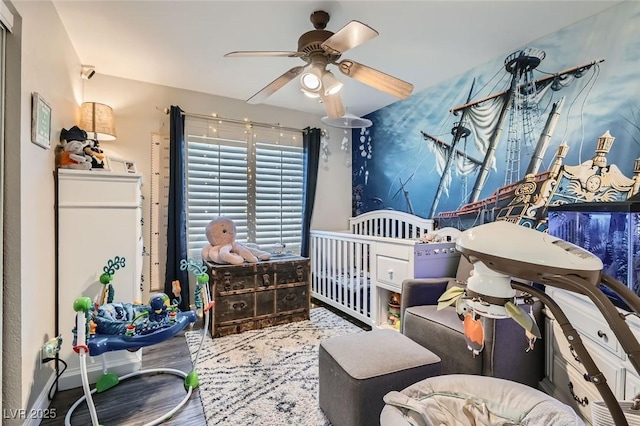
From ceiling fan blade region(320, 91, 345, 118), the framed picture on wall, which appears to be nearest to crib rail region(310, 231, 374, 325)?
ceiling fan blade region(320, 91, 345, 118)

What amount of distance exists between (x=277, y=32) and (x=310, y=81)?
0.59 m

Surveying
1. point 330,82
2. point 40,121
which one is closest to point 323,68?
point 330,82

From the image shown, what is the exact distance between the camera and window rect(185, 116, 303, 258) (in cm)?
322

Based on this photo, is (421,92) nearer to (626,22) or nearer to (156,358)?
(626,22)

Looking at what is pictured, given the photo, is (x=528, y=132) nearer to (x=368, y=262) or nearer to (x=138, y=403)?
(x=368, y=262)

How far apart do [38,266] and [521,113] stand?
3.41 metres

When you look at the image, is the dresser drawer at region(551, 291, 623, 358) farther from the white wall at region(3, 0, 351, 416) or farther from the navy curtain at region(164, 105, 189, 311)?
the navy curtain at region(164, 105, 189, 311)

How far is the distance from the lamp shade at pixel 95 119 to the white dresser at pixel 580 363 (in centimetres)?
321

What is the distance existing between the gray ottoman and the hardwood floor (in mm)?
733

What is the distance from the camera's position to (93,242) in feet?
6.64

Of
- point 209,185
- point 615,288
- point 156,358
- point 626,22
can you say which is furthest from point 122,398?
point 626,22

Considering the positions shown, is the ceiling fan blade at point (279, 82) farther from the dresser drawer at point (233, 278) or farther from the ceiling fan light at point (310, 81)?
the dresser drawer at point (233, 278)

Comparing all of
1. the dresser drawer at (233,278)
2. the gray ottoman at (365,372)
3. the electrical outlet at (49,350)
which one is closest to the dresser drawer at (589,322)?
the gray ottoman at (365,372)

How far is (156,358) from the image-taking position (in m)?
2.34
